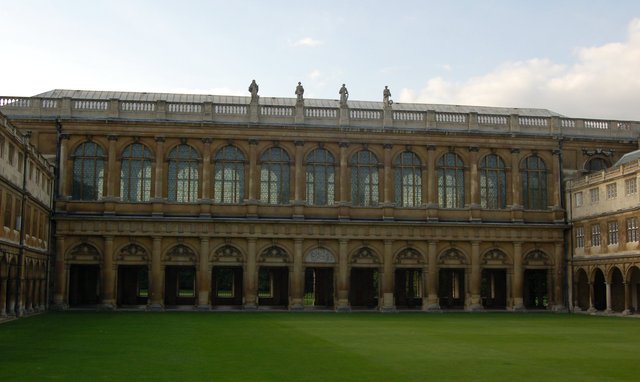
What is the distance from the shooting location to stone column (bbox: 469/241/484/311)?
6084 centimetres

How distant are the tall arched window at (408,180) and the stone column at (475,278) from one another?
5.48m

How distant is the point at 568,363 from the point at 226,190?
39373mm

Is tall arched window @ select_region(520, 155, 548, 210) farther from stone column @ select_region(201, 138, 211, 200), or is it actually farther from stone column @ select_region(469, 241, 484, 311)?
stone column @ select_region(201, 138, 211, 200)

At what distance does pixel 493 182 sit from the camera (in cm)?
6284

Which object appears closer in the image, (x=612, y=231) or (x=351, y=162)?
(x=612, y=231)

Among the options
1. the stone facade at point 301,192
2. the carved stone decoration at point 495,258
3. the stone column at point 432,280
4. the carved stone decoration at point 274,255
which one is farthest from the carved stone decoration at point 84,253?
the carved stone decoration at point 495,258

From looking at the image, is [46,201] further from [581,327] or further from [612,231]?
[612,231]

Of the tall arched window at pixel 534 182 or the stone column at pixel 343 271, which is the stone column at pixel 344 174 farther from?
the tall arched window at pixel 534 182

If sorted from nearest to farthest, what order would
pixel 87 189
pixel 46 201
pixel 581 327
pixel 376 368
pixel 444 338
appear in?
pixel 376 368, pixel 444 338, pixel 581 327, pixel 46 201, pixel 87 189

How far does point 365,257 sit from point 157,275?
15.2 meters

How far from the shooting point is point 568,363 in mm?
23734

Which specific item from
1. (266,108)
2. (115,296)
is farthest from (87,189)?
(266,108)

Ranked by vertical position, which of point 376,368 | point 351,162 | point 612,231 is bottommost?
point 376,368

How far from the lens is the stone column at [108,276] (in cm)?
5741
